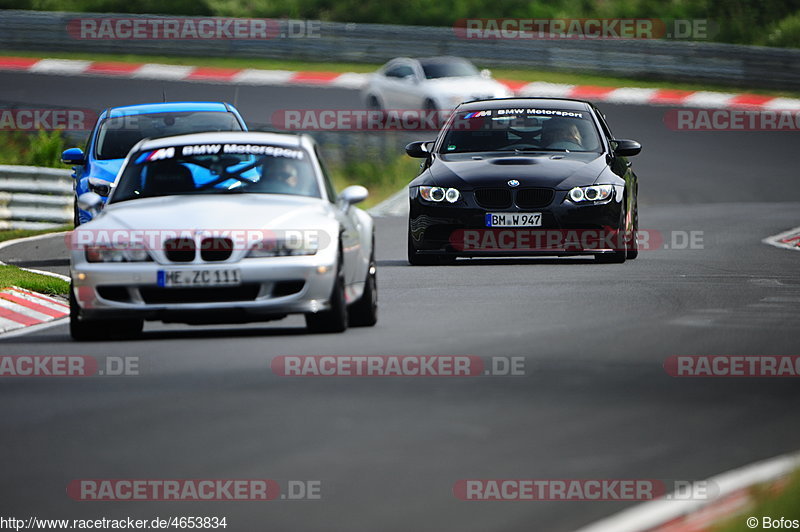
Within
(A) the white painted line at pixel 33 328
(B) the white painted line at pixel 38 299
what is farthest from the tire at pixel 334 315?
(B) the white painted line at pixel 38 299

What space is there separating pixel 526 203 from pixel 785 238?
5280 millimetres

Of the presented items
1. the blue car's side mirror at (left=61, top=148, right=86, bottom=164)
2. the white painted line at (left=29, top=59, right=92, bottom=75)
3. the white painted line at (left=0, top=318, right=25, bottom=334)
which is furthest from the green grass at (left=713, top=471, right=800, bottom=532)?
the white painted line at (left=29, top=59, right=92, bottom=75)

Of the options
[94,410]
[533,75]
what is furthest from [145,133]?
[533,75]

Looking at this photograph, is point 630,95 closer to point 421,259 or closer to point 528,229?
point 421,259

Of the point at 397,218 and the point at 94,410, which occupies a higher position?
the point at 94,410

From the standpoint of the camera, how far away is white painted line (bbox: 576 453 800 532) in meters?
6.06

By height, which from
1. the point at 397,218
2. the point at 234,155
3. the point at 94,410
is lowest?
the point at 397,218

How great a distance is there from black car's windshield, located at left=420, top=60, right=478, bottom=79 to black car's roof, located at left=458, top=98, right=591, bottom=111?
14272 millimetres

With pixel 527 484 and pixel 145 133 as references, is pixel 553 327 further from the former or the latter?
pixel 145 133

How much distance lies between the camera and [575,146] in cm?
1728

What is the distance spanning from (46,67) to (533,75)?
10.7 m

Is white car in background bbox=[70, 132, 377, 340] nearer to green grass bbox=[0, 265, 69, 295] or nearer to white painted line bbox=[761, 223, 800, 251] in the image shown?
green grass bbox=[0, 265, 69, 295]

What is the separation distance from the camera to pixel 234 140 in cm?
1250

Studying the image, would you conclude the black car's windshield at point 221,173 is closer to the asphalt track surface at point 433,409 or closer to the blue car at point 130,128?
the asphalt track surface at point 433,409
